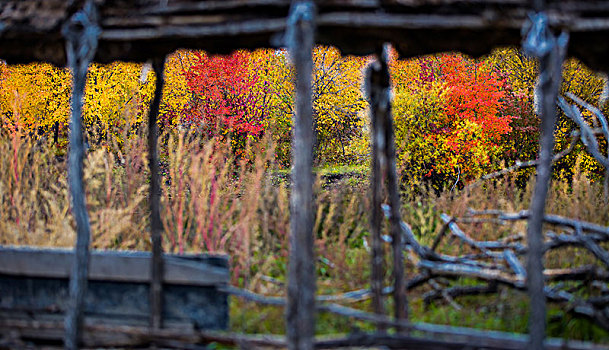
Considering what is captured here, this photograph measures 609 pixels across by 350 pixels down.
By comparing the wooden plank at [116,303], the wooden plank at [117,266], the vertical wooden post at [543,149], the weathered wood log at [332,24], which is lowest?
the wooden plank at [116,303]

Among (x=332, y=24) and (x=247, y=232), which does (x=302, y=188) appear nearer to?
(x=332, y=24)

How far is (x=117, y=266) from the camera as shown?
327 cm

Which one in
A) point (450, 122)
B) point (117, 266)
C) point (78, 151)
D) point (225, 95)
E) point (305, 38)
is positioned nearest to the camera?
point (305, 38)

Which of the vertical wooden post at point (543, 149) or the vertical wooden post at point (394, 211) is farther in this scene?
the vertical wooden post at point (394, 211)

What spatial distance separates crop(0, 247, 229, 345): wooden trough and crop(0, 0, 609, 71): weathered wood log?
4.36ft

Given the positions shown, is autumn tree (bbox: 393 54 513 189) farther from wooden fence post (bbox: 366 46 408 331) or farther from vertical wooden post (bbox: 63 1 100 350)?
vertical wooden post (bbox: 63 1 100 350)

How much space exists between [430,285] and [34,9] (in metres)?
3.47

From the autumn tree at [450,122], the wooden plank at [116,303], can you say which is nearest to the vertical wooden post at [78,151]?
the wooden plank at [116,303]

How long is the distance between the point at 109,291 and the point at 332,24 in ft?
7.22

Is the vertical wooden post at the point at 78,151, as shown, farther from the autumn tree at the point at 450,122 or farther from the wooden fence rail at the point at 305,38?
the autumn tree at the point at 450,122

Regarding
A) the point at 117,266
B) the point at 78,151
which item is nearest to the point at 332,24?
the point at 78,151

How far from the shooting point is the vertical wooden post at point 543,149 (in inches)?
93.2

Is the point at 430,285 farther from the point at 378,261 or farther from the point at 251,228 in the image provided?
the point at 251,228

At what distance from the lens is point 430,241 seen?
545 cm
